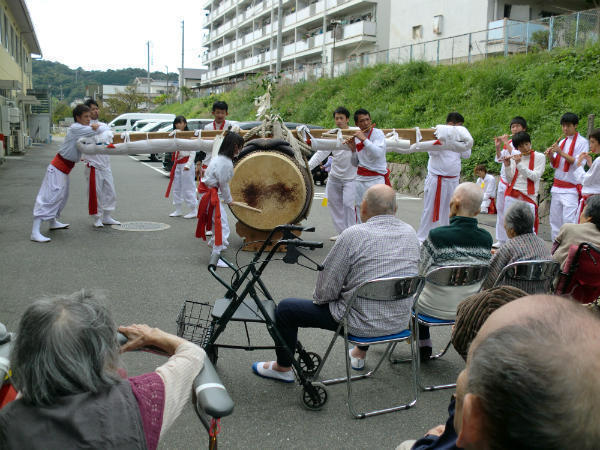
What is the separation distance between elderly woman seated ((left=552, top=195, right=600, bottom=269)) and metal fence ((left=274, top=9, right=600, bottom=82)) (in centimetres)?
1479

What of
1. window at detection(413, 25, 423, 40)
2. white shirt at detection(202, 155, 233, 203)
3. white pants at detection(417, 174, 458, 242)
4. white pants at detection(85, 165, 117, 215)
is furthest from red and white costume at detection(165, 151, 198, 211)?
window at detection(413, 25, 423, 40)

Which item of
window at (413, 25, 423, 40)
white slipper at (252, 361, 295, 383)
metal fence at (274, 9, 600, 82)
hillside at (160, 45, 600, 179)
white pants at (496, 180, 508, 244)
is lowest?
white slipper at (252, 361, 295, 383)

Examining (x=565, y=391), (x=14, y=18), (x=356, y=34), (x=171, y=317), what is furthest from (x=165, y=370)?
(x=356, y=34)

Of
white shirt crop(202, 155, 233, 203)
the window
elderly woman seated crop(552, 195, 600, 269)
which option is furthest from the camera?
the window

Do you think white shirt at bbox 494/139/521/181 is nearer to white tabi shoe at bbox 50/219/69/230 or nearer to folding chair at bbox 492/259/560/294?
folding chair at bbox 492/259/560/294

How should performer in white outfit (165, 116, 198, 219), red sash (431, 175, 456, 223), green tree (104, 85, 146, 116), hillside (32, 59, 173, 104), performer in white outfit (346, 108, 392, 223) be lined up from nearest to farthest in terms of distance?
performer in white outfit (346, 108, 392, 223), red sash (431, 175, 456, 223), performer in white outfit (165, 116, 198, 219), green tree (104, 85, 146, 116), hillside (32, 59, 173, 104)

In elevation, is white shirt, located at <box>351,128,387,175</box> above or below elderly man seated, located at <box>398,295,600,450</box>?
above

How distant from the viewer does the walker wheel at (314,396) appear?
132 inches

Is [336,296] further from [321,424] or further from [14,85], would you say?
[14,85]

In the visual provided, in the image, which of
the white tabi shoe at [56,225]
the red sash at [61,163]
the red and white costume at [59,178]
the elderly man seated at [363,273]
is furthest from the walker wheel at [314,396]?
the white tabi shoe at [56,225]

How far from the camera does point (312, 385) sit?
336cm

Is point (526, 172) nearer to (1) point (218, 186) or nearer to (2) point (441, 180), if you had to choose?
(2) point (441, 180)

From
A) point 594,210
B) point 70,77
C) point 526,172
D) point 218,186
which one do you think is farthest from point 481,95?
point 70,77

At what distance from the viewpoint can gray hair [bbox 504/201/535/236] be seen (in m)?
3.81
